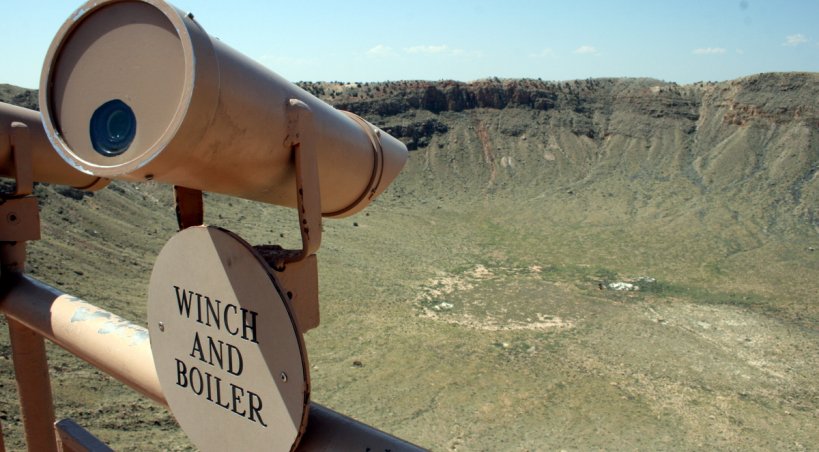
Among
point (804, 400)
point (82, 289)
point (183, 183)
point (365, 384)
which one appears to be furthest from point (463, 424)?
point (183, 183)

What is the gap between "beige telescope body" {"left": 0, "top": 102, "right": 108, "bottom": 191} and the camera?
2.45 meters

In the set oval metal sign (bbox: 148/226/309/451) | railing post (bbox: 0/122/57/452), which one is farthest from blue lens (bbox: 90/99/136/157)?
railing post (bbox: 0/122/57/452)

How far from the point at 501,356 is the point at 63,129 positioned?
12.9 m

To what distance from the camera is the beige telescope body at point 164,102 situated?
1400 millimetres

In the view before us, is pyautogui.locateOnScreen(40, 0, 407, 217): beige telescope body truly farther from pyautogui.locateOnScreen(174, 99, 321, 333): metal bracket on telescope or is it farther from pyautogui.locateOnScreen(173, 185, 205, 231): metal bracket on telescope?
pyautogui.locateOnScreen(173, 185, 205, 231): metal bracket on telescope

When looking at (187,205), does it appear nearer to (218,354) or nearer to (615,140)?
(218,354)

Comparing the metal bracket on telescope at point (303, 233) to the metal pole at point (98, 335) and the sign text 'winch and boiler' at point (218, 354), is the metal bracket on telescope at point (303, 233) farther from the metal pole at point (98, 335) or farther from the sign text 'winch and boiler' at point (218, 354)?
the metal pole at point (98, 335)

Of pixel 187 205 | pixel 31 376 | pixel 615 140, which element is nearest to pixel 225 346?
pixel 187 205

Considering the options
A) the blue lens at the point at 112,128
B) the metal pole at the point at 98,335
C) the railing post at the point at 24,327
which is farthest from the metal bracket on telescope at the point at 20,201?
the blue lens at the point at 112,128

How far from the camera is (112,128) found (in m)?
1.52

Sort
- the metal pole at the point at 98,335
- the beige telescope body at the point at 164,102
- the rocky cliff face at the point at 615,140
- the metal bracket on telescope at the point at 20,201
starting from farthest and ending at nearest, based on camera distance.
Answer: the rocky cliff face at the point at 615,140
the metal bracket on telescope at the point at 20,201
the metal pole at the point at 98,335
the beige telescope body at the point at 164,102

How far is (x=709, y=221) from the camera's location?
28688mm

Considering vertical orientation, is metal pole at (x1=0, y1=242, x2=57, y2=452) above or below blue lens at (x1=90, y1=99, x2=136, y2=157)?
below

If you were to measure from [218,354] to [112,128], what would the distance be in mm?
636
